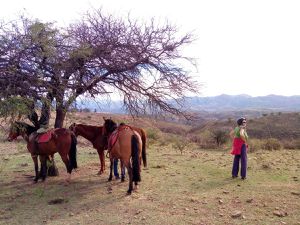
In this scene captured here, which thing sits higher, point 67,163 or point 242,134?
point 242,134

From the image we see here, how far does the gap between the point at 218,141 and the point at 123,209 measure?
46.5 feet

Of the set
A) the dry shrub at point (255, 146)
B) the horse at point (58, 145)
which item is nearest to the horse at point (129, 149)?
the horse at point (58, 145)

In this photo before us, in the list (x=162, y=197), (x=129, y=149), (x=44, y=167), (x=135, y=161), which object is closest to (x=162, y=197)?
(x=162, y=197)

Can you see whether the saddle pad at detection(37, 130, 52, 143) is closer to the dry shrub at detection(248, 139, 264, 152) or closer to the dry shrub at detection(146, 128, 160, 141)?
the dry shrub at detection(248, 139, 264, 152)

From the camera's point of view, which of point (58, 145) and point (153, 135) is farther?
point (153, 135)

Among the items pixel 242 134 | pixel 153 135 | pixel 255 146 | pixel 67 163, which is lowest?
pixel 255 146

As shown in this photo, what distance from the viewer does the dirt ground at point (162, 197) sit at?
7.16 meters

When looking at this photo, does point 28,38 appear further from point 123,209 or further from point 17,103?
point 123,209

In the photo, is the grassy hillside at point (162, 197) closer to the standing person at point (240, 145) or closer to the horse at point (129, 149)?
the standing person at point (240, 145)

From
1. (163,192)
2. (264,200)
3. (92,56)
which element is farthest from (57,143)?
(264,200)

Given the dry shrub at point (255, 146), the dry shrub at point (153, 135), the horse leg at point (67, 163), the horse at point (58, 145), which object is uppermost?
the horse at point (58, 145)

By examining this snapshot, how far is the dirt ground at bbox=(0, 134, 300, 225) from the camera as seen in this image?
716 centimetres

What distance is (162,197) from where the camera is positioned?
854 cm

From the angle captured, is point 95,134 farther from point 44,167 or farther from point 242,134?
point 242,134
